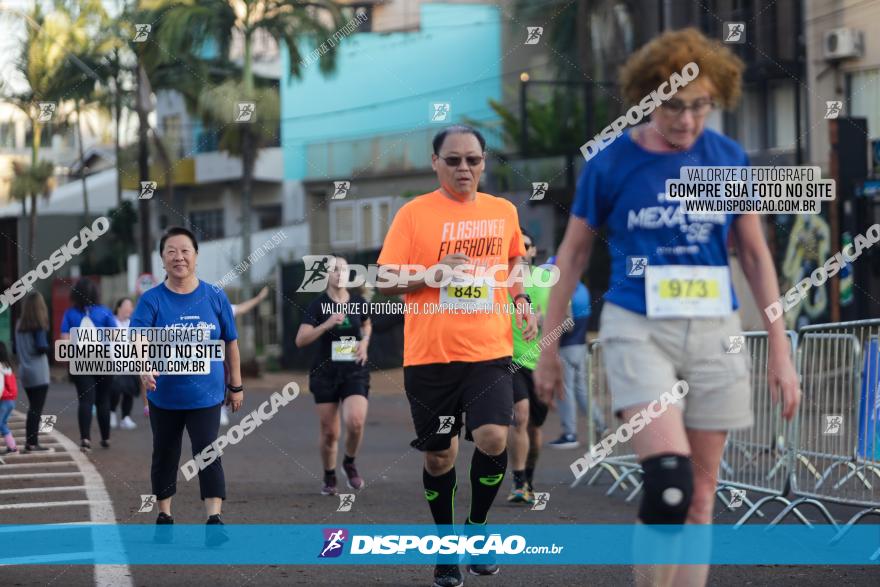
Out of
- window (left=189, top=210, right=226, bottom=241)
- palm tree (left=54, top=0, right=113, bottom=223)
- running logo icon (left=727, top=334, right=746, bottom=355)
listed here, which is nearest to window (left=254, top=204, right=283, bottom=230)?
window (left=189, top=210, right=226, bottom=241)

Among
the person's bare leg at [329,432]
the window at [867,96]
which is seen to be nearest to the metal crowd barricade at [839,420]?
the person's bare leg at [329,432]

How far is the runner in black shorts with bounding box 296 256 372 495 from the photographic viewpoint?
10.8 m

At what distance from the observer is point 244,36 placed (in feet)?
100

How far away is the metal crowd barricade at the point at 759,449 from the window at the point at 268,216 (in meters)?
38.4

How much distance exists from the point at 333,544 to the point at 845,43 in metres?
22.1

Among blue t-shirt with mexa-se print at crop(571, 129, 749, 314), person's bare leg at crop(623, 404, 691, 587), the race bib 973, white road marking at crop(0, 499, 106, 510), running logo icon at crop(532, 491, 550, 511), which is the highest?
blue t-shirt with mexa-se print at crop(571, 129, 749, 314)

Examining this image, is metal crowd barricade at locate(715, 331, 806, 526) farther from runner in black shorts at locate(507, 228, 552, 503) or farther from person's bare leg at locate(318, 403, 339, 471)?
person's bare leg at locate(318, 403, 339, 471)

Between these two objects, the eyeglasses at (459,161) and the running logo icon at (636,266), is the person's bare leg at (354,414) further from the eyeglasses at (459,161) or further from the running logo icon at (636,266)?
the running logo icon at (636,266)

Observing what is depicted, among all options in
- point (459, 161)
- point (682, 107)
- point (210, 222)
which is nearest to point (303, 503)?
point (459, 161)

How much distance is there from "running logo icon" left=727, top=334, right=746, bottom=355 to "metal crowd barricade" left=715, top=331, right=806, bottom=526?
3972mm

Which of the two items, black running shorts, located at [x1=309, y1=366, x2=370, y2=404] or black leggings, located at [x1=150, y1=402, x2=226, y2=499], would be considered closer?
black leggings, located at [x1=150, y1=402, x2=226, y2=499]

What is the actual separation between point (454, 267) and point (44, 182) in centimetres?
3095

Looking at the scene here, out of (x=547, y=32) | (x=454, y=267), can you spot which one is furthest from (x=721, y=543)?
(x=547, y=32)

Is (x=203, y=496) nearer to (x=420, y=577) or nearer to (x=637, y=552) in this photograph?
(x=420, y=577)
